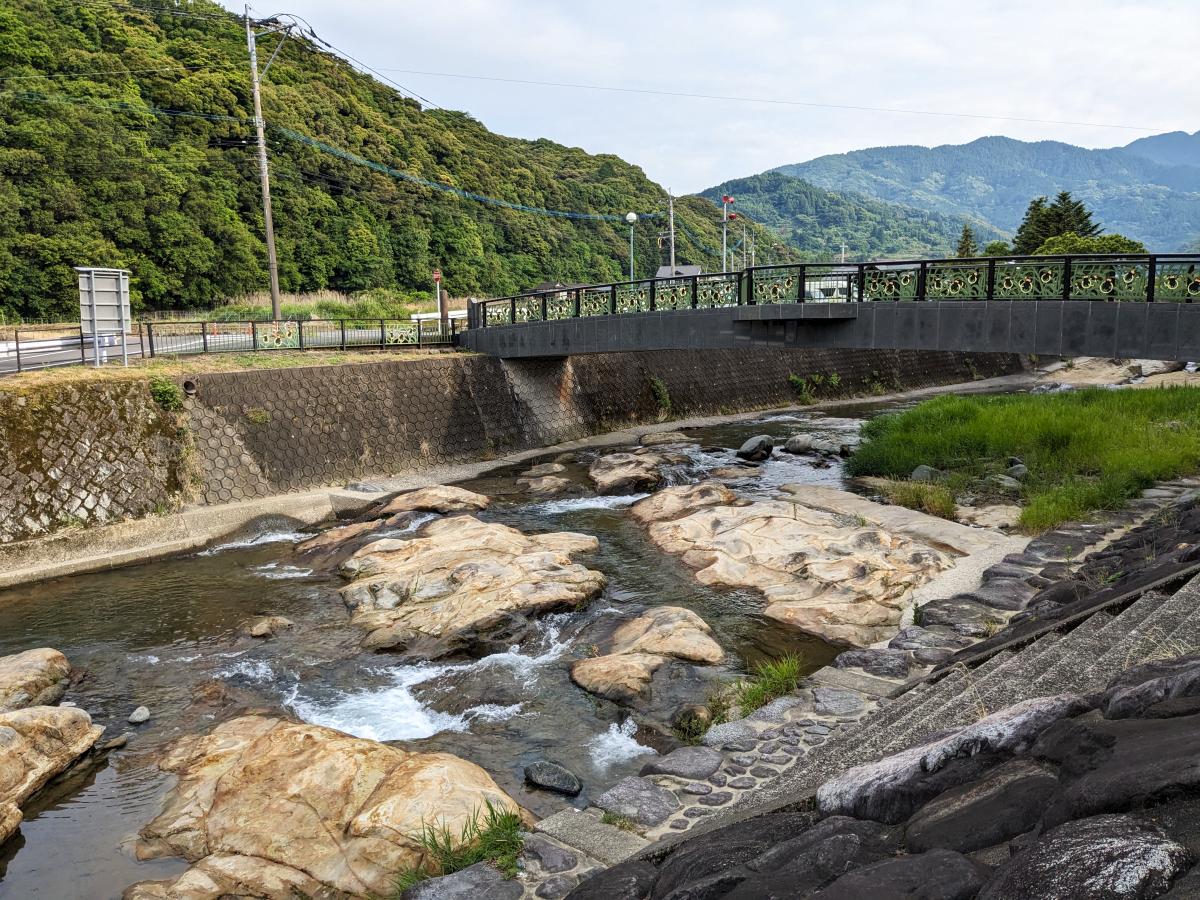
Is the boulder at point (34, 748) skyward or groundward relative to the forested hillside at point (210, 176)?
groundward

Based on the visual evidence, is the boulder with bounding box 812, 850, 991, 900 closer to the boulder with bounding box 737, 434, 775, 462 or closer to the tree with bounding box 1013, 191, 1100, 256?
the boulder with bounding box 737, 434, 775, 462

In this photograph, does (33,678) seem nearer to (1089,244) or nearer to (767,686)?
(767,686)

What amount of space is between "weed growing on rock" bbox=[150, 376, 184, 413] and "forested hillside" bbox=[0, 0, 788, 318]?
22271 millimetres

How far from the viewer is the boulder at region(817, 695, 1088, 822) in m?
4.64

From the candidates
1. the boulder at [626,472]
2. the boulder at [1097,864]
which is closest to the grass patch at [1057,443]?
the boulder at [626,472]

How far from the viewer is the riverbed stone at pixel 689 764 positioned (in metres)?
7.92

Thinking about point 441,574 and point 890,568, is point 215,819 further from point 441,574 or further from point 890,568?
point 890,568

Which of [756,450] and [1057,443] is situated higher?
[1057,443]

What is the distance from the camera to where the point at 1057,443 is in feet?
68.3

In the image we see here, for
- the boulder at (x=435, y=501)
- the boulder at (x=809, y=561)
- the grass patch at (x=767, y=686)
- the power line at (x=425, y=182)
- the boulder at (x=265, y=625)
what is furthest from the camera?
the power line at (x=425, y=182)

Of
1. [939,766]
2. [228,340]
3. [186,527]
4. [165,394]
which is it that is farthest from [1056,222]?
[939,766]

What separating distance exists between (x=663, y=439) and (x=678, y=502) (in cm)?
1007

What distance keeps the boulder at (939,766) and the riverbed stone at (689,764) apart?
9.23 ft

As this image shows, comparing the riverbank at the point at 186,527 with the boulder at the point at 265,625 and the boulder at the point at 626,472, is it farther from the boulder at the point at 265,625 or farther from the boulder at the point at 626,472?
the boulder at the point at 265,625
